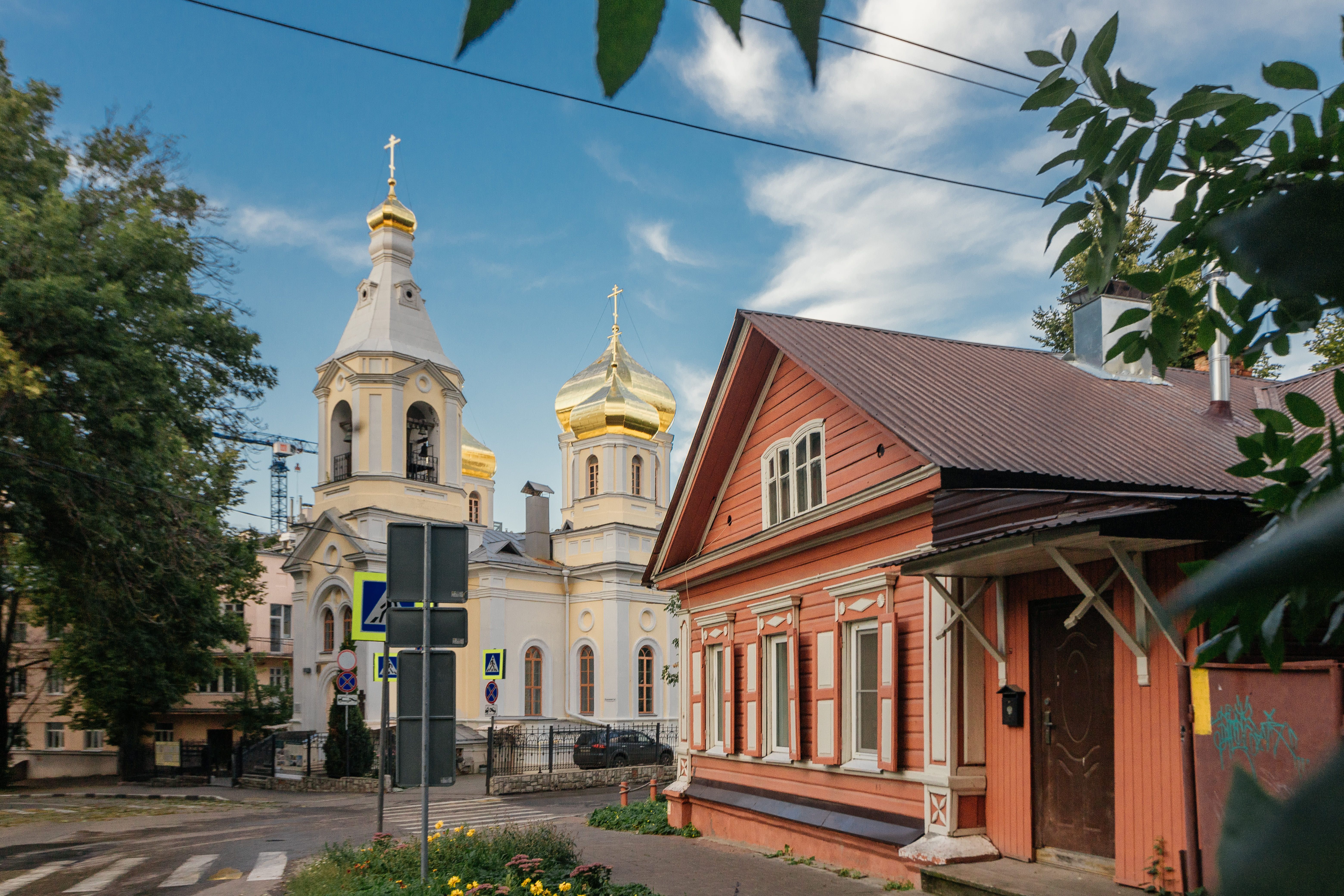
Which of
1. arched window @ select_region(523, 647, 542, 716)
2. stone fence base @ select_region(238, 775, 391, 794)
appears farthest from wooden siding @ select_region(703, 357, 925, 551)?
arched window @ select_region(523, 647, 542, 716)

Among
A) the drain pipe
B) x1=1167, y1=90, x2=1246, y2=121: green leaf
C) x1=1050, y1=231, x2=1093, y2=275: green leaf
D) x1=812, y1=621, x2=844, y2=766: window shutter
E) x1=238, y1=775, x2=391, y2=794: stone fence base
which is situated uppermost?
the drain pipe

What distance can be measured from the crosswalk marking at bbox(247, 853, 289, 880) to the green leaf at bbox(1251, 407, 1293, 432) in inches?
512

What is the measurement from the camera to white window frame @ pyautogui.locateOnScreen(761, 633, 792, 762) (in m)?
14.4

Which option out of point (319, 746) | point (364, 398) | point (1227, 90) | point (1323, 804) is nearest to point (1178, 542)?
point (1227, 90)

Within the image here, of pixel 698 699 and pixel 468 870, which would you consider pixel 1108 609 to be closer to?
pixel 468 870

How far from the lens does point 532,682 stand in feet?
142

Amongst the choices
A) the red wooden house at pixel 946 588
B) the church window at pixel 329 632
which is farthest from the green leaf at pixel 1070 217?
the church window at pixel 329 632

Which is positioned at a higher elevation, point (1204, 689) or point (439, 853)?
point (1204, 689)

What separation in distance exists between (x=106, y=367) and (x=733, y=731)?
11.5 meters

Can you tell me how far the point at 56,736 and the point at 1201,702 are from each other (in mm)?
51832

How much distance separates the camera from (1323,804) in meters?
0.35

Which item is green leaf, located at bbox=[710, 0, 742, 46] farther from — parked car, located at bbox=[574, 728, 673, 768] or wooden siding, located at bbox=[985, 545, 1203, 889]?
parked car, located at bbox=[574, 728, 673, 768]

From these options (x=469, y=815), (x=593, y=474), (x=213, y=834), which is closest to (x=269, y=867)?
(x=213, y=834)

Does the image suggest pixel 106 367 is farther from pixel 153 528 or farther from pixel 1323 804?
pixel 1323 804
